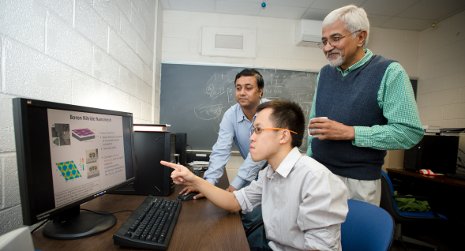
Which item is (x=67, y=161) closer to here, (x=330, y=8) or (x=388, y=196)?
(x=388, y=196)

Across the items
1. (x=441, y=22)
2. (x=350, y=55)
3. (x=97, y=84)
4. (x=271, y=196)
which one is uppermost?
(x=441, y=22)

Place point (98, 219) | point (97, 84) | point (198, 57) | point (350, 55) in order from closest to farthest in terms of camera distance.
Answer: point (98, 219), point (350, 55), point (97, 84), point (198, 57)

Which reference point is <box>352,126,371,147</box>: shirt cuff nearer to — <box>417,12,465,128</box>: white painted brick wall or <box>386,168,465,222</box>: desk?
<box>386,168,465,222</box>: desk

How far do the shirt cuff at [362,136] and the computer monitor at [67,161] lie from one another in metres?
1.01

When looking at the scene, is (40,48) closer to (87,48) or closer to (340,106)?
(87,48)


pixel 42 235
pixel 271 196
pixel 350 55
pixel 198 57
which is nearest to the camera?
pixel 42 235

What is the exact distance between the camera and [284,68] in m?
3.21

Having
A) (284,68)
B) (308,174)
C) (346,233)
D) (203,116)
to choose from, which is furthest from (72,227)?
(284,68)

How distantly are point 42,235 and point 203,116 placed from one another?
7.96ft

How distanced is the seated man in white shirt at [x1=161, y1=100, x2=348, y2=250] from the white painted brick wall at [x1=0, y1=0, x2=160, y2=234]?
557mm

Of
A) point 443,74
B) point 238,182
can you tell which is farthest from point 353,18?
point 443,74

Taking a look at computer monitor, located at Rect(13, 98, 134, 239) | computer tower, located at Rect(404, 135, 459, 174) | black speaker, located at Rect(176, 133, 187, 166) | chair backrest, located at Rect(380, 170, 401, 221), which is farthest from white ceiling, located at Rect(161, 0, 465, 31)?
computer monitor, located at Rect(13, 98, 134, 239)

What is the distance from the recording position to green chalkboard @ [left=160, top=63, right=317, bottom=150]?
10.1ft

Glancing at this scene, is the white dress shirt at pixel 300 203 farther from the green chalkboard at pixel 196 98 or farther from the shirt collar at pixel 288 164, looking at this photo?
the green chalkboard at pixel 196 98
